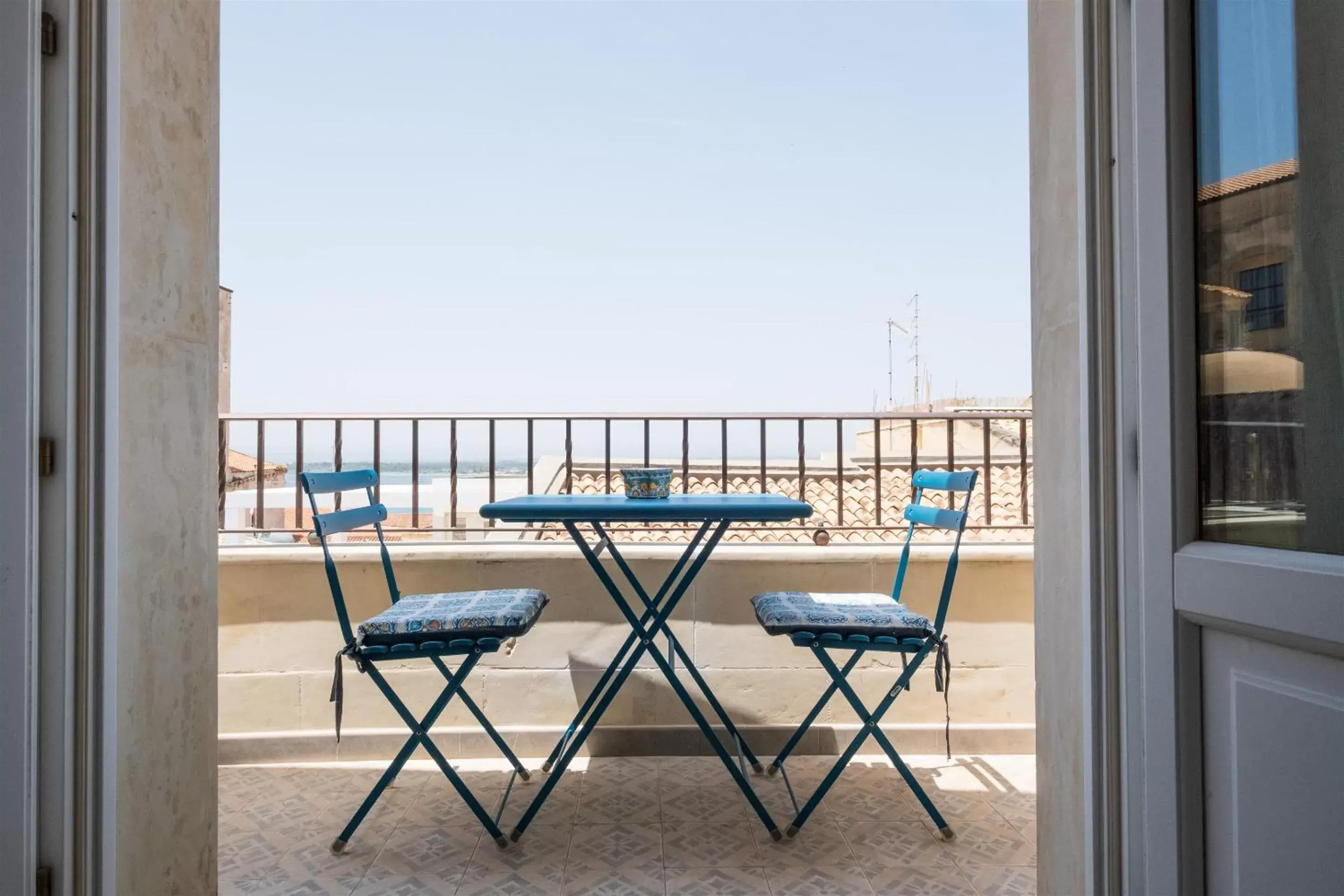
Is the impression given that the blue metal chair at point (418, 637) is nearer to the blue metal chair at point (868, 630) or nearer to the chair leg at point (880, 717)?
the blue metal chair at point (868, 630)

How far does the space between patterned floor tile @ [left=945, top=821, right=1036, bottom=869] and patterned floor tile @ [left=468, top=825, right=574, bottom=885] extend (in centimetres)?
119

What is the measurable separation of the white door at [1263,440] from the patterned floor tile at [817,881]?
1067 millimetres

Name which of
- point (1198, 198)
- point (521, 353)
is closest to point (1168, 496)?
point (1198, 198)

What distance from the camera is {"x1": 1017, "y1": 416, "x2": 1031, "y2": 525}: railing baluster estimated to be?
327 cm

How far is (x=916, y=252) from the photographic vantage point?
3750cm

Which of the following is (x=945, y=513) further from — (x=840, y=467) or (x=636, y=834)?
(x=636, y=834)

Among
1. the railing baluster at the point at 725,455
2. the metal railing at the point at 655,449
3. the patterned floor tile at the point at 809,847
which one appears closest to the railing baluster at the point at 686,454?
the metal railing at the point at 655,449

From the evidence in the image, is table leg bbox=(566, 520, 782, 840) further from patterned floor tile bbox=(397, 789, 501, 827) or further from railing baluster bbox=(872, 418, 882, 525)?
railing baluster bbox=(872, 418, 882, 525)

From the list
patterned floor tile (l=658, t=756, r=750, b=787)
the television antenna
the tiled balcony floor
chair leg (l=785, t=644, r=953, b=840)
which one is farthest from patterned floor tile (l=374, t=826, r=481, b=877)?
the television antenna

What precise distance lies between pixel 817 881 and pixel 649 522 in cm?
114

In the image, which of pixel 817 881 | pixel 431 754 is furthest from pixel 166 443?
pixel 817 881

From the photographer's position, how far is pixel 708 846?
216 centimetres

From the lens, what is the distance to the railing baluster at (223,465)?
3.11m

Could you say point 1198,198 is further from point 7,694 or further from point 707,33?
point 707,33
